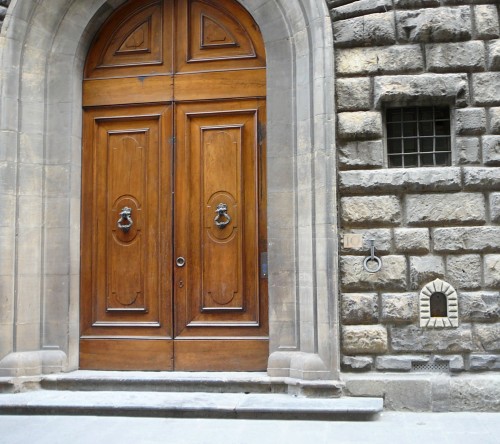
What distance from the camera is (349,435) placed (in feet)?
18.1

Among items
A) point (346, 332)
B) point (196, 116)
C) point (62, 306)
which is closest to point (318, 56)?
point (196, 116)

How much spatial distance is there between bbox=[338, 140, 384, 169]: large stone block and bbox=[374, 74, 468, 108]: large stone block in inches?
16.3

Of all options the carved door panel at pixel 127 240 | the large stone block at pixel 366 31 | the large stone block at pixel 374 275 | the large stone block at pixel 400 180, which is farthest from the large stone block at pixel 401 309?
the large stone block at pixel 366 31

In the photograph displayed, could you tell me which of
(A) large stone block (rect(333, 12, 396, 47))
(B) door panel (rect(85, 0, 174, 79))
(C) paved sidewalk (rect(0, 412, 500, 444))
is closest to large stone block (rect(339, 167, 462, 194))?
(A) large stone block (rect(333, 12, 396, 47))

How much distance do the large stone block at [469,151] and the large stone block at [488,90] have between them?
38 centimetres

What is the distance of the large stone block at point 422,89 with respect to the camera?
6.52 metres

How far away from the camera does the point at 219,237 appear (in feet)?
23.7

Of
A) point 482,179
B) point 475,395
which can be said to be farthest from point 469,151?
point 475,395

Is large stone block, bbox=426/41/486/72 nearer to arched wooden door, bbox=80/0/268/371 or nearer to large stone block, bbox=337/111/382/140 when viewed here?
large stone block, bbox=337/111/382/140

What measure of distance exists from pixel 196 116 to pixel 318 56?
157 cm

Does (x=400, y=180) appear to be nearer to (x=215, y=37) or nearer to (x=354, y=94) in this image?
(x=354, y=94)

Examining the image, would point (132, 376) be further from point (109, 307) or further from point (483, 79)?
point (483, 79)

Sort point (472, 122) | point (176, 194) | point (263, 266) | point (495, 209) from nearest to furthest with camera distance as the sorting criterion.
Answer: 1. point (495, 209)
2. point (472, 122)
3. point (263, 266)
4. point (176, 194)

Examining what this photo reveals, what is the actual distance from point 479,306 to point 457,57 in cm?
249
